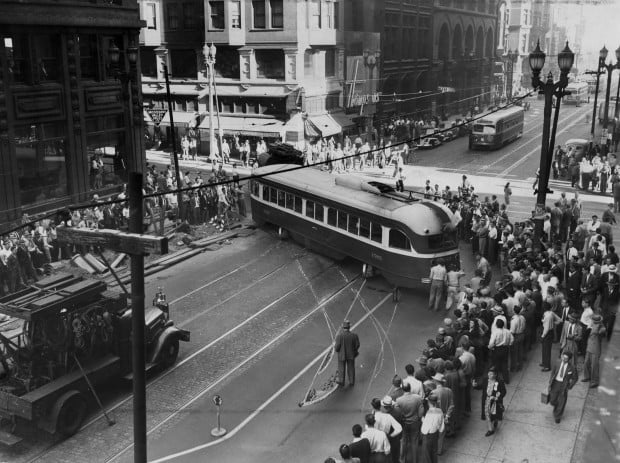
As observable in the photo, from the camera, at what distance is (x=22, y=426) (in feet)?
42.0

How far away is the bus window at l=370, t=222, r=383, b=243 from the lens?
21.3 meters

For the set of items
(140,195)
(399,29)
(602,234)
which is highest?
(399,29)

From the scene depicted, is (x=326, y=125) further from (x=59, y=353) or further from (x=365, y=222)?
(x=59, y=353)

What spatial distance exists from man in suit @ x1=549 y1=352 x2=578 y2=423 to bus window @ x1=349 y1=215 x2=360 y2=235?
390 inches

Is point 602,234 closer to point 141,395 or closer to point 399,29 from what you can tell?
point 141,395

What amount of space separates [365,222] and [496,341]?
27.1 feet

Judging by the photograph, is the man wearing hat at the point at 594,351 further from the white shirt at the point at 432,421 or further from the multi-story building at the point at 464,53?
the multi-story building at the point at 464,53

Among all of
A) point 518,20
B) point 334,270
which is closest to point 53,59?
point 334,270

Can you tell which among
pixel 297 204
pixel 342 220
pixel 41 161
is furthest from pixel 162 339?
pixel 41 161

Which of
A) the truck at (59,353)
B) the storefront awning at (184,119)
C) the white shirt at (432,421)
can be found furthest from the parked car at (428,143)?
the white shirt at (432,421)

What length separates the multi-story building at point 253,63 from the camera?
156ft

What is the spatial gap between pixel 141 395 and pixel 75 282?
5.62m

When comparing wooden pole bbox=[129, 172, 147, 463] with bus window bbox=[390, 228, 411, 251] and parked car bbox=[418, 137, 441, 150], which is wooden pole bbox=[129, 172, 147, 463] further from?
parked car bbox=[418, 137, 441, 150]

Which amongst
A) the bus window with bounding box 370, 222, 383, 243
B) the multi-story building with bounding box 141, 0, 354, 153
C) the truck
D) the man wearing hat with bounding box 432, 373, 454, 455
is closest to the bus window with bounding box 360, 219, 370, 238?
the bus window with bounding box 370, 222, 383, 243
